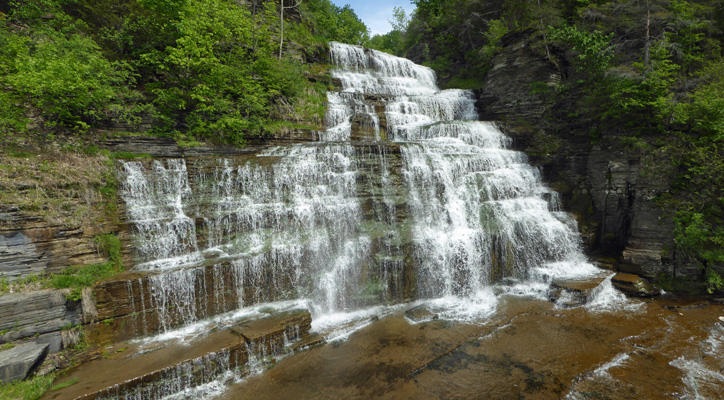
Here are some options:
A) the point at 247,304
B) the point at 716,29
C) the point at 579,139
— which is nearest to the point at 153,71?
the point at 247,304

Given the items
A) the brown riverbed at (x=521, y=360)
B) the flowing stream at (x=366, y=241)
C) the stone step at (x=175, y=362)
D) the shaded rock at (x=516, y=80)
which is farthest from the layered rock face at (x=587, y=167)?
the stone step at (x=175, y=362)

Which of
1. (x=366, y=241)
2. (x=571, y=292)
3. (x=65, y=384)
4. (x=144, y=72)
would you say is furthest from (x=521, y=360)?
(x=144, y=72)

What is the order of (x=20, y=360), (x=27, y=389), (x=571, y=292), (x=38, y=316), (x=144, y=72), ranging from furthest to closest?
(x=144, y=72), (x=571, y=292), (x=38, y=316), (x=20, y=360), (x=27, y=389)

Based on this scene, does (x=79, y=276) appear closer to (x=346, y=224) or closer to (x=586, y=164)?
(x=346, y=224)

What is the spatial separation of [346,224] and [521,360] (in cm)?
582

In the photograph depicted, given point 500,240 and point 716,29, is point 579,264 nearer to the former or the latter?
point 500,240

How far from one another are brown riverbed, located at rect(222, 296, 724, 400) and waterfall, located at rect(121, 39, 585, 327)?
6.18ft

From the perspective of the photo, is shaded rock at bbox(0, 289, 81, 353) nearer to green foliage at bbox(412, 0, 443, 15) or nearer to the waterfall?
the waterfall

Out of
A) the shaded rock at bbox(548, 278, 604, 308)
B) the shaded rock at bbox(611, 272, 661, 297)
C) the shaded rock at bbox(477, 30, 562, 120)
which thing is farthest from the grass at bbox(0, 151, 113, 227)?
the shaded rock at bbox(477, 30, 562, 120)

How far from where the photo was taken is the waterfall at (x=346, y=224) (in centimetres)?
800

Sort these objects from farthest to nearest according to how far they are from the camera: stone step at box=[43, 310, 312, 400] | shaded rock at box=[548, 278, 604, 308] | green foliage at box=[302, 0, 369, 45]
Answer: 1. green foliage at box=[302, 0, 369, 45]
2. shaded rock at box=[548, 278, 604, 308]
3. stone step at box=[43, 310, 312, 400]

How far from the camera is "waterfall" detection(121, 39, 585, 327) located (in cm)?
800

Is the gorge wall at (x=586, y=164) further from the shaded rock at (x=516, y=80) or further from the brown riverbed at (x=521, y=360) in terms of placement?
the brown riverbed at (x=521, y=360)

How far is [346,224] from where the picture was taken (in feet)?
31.3
